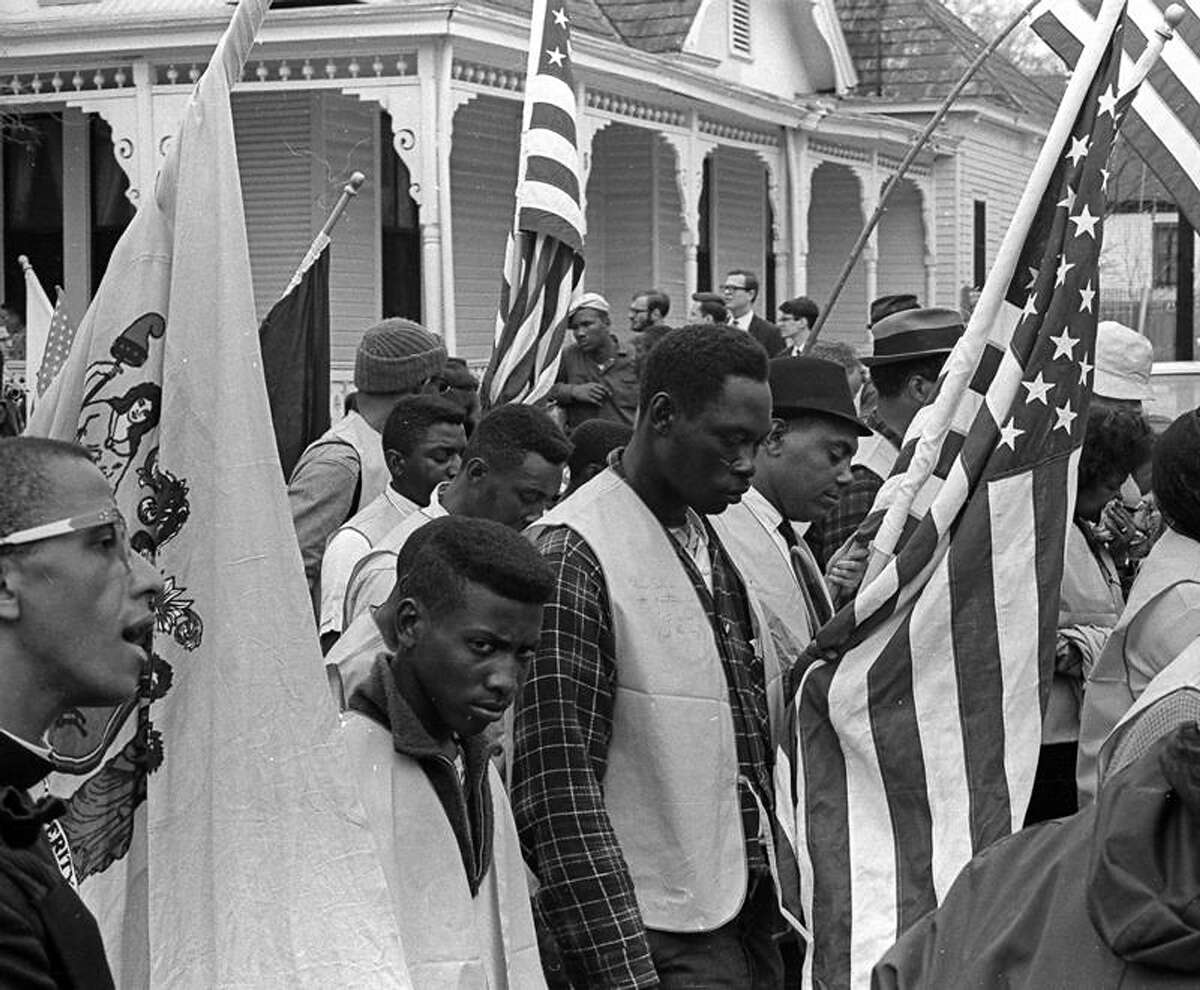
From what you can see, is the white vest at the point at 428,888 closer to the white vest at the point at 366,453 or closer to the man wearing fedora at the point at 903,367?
the man wearing fedora at the point at 903,367

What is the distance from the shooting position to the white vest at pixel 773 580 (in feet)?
16.9

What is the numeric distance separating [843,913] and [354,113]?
1660 centimetres

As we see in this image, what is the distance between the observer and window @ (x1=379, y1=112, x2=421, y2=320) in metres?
20.7

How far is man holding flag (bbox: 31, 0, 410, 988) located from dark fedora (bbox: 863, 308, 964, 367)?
9.39 ft

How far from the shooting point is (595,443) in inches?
286

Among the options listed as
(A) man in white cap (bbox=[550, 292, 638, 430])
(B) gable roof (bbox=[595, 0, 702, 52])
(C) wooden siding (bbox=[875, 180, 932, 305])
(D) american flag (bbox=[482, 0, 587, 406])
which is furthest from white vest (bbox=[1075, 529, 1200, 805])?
(C) wooden siding (bbox=[875, 180, 932, 305])

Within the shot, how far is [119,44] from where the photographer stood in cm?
1791

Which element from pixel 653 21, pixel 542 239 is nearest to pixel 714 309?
pixel 542 239

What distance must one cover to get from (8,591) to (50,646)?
0.29 feet

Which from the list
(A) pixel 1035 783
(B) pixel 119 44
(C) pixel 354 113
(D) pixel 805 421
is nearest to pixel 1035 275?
(D) pixel 805 421

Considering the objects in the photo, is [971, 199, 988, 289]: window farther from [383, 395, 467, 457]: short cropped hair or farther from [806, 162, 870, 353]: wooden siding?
[383, 395, 467, 457]: short cropped hair

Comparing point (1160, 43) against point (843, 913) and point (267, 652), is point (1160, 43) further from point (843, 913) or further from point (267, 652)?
point (267, 652)

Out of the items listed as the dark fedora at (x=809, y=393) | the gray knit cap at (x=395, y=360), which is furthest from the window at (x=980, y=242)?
the dark fedora at (x=809, y=393)

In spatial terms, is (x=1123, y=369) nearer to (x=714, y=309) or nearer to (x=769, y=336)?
(x=769, y=336)
